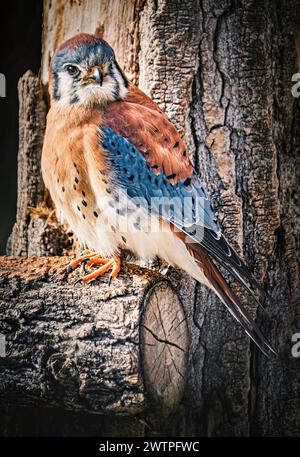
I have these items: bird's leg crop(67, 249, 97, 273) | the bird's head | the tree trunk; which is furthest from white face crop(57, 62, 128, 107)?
bird's leg crop(67, 249, 97, 273)

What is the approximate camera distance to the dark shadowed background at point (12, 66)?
2238 mm

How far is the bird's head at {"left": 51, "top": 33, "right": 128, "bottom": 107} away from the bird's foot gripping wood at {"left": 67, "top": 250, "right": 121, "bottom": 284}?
1.60 ft

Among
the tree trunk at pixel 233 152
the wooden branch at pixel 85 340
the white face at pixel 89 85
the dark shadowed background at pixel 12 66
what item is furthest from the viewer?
the dark shadowed background at pixel 12 66

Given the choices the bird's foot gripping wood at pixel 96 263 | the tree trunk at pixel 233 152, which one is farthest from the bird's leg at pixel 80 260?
the tree trunk at pixel 233 152

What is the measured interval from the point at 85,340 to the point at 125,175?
50cm

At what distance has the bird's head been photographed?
68.9 inches

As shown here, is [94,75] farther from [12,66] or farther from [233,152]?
[12,66]

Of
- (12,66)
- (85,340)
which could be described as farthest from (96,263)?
(12,66)

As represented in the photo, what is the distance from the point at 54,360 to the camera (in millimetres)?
1713

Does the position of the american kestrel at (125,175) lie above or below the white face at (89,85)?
below

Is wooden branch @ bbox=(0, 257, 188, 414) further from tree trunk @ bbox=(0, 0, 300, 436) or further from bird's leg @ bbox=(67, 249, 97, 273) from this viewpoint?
tree trunk @ bbox=(0, 0, 300, 436)

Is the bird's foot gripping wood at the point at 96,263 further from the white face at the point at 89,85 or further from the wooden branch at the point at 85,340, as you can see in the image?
the white face at the point at 89,85

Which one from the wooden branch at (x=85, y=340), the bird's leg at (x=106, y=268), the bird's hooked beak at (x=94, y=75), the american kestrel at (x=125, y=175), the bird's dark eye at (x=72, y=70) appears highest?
the bird's dark eye at (x=72, y=70)

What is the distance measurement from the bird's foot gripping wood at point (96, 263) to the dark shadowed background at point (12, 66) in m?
0.65
